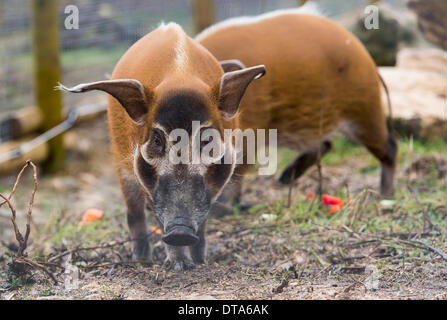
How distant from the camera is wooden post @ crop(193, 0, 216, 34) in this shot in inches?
208

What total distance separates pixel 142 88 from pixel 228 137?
44 cm

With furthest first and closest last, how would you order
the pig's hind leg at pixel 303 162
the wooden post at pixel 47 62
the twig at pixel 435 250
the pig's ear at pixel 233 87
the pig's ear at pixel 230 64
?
the wooden post at pixel 47 62 → the pig's hind leg at pixel 303 162 → the pig's ear at pixel 230 64 → the twig at pixel 435 250 → the pig's ear at pixel 233 87

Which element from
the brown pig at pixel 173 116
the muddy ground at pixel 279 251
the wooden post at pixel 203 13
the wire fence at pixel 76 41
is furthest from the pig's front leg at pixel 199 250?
the wooden post at pixel 203 13

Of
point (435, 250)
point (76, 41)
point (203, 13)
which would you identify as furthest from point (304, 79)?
point (76, 41)

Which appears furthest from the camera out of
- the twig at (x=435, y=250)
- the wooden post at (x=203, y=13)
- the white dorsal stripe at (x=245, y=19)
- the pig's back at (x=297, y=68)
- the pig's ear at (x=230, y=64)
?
the wooden post at (x=203, y=13)

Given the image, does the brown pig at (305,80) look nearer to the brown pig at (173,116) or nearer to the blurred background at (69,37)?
the brown pig at (173,116)

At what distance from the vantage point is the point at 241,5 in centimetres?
437

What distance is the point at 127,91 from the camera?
2363 millimetres

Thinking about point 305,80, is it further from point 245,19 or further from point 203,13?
point 203,13

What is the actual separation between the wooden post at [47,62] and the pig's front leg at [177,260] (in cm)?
307

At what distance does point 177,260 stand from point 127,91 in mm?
870

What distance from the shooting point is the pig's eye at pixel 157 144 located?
2.36 metres

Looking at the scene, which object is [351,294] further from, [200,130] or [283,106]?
[283,106]
